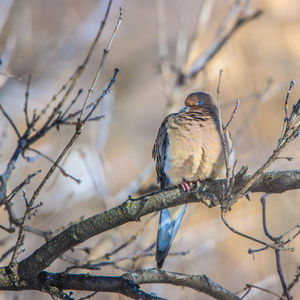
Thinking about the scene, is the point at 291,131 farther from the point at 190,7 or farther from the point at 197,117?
the point at 190,7

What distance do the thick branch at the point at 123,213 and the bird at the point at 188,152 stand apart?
66 centimetres

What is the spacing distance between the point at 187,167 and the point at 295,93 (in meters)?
6.02

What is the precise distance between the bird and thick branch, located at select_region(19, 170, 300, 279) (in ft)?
2.16

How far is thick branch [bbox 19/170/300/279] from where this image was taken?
6.57ft

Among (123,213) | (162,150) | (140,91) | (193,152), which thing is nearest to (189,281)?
(123,213)

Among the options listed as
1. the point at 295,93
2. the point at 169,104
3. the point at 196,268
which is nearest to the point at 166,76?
the point at 169,104

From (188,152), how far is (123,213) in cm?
98

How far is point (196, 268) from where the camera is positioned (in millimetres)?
6047

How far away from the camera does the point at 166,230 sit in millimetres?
3186

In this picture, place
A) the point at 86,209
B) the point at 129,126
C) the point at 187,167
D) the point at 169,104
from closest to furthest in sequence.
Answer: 1. the point at 187,167
2. the point at 169,104
3. the point at 86,209
4. the point at 129,126

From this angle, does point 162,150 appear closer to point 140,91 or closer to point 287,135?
point 287,135

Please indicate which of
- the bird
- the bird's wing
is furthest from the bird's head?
the bird's wing

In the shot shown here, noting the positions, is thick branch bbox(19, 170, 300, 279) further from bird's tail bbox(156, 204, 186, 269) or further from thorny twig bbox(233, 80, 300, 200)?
bird's tail bbox(156, 204, 186, 269)

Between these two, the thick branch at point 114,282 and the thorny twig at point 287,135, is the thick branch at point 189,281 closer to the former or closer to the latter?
the thick branch at point 114,282
